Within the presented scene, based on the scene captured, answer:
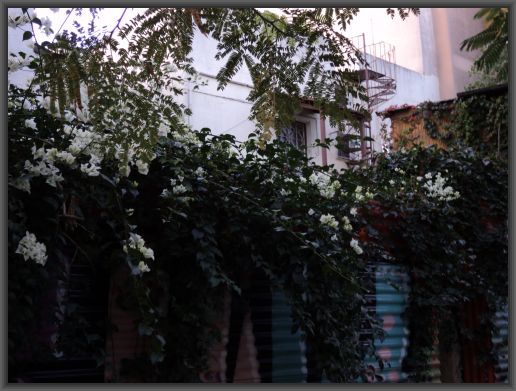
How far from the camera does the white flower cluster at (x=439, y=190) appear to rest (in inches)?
243

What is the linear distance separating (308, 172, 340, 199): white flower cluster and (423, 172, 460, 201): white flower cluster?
70.3 inches

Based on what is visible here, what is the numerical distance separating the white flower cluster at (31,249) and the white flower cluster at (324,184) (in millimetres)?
2151

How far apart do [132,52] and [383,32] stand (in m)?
14.8

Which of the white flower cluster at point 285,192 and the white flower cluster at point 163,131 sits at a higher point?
the white flower cluster at point 163,131

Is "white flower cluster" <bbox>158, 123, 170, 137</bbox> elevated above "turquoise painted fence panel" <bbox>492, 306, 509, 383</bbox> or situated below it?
above

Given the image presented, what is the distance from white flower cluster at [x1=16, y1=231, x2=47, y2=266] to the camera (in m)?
3.04

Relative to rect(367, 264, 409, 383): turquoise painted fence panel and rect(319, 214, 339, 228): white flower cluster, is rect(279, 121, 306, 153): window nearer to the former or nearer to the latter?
rect(319, 214, 339, 228): white flower cluster

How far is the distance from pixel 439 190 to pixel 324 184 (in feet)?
6.37

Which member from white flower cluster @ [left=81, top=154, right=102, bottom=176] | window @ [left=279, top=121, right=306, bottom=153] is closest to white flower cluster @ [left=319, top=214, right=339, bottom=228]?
window @ [left=279, top=121, right=306, bottom=153]

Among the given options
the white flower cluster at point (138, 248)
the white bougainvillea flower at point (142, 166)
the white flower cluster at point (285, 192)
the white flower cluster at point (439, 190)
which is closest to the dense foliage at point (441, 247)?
the white flower cluster at point (439, 190)

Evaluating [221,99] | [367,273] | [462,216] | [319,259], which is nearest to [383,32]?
[221,99]

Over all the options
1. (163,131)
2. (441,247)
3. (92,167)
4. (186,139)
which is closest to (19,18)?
(92,167)

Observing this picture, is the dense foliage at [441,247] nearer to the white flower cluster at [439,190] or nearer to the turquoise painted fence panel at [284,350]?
the white flower cluster at [439,190]

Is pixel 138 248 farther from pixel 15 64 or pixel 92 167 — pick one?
pixel 15 64
